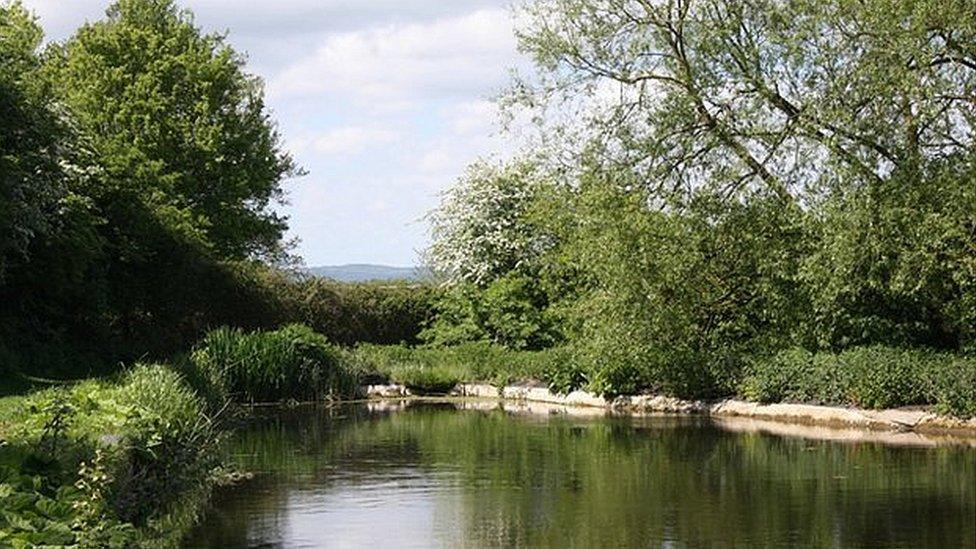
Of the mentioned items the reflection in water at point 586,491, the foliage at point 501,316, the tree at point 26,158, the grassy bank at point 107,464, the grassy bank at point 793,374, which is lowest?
the reflection in water at point 586,491

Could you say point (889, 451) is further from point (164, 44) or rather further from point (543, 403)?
point (164, 44)

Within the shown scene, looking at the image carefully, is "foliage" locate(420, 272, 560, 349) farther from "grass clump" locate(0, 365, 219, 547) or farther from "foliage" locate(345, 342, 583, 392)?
"grass clump" locate(0, 365, 219, 547)

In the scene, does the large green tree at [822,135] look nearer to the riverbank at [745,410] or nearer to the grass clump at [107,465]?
the riverbank at [745,410]

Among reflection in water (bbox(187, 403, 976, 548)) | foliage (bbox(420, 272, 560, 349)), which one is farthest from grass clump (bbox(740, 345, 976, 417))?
foliage (bbox(420, 272, 560, 349))

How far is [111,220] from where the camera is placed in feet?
102

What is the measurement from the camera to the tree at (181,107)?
133 ft

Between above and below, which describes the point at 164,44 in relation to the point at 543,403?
above

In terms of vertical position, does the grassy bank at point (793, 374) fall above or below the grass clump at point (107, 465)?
above

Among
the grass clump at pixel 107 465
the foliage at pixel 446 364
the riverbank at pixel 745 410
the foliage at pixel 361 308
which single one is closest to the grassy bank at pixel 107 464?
the grass clump at pixel 107 465

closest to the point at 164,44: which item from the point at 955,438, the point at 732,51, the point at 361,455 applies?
the point at 732,51

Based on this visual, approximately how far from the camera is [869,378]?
22.5 metres

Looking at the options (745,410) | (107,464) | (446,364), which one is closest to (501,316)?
(446,364)

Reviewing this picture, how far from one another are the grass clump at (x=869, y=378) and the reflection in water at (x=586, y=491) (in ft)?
6.31

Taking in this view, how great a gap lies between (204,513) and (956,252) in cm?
1269
